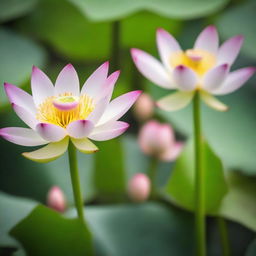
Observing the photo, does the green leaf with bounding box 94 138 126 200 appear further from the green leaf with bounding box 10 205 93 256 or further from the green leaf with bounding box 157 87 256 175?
the green leaf with bounding box 10 205 93 256

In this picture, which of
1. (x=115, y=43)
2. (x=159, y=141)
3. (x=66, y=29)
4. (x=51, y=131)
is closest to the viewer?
(x=51, y=131)

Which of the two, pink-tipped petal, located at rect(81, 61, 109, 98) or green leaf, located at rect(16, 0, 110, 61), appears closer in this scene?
pink-tipped petal, located at rect(81, 61, 109, 98)

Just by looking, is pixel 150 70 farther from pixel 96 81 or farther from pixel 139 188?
pixel 139 188

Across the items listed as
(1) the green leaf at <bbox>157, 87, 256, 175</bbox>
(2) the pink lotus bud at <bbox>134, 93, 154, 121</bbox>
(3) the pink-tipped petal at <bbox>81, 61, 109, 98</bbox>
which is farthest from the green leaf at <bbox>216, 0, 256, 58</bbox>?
(3) the pink-tipped petal at <bbox>81, 61, 109, 98</bbox>

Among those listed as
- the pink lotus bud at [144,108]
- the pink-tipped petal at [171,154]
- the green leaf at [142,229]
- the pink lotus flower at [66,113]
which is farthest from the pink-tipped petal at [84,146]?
the pink lotus bud at [144,108]

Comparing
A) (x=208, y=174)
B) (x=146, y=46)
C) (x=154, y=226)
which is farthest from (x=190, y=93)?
(x=146, y=46)

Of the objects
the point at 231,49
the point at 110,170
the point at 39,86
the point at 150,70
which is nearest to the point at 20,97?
the point at 39,86

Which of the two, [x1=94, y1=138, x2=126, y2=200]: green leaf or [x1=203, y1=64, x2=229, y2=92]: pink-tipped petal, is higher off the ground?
[x1=203, y1=64, x2=229, y2=92]: pink-tipped petal
